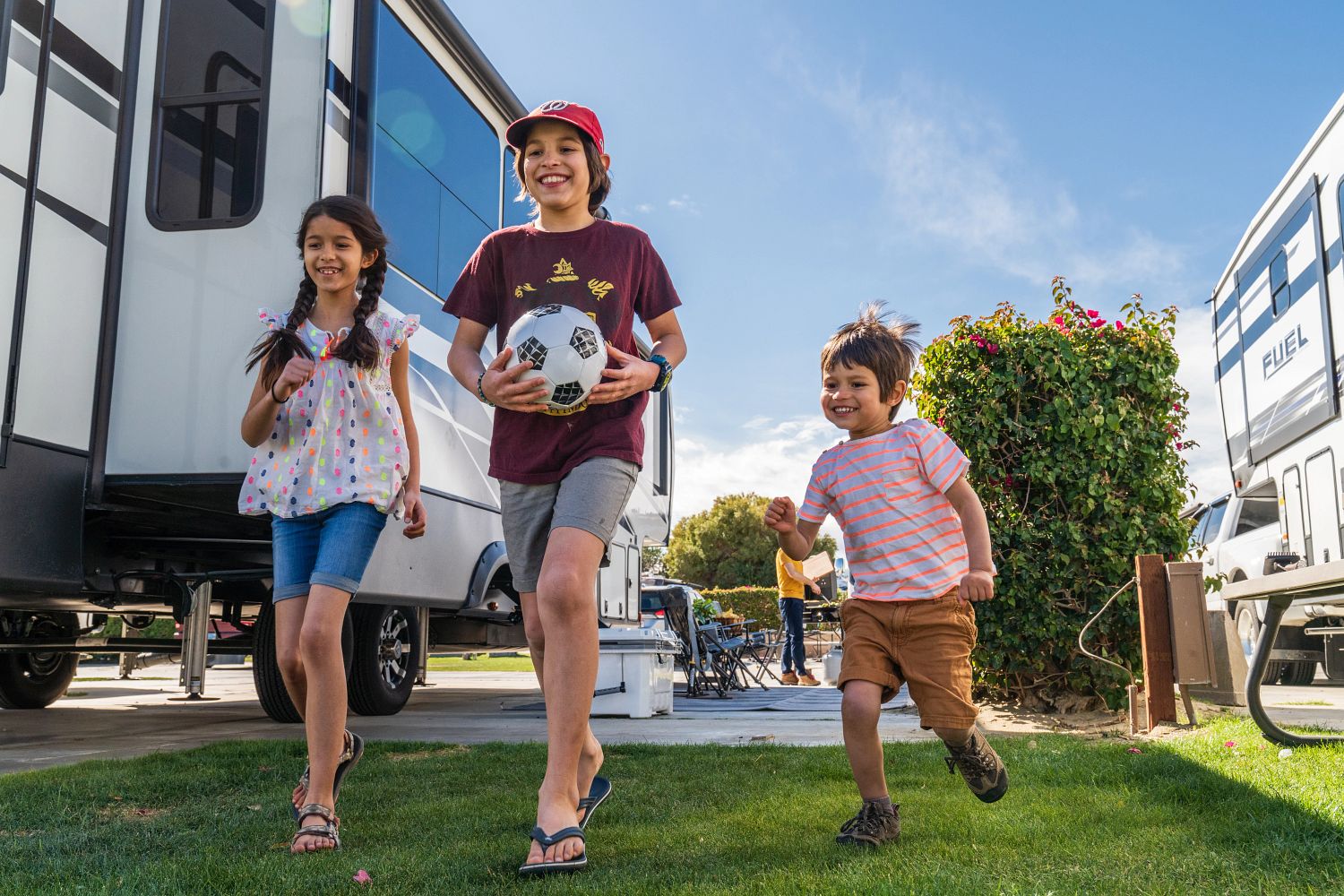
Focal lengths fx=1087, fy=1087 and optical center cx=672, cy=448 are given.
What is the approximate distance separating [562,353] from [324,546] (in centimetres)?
85

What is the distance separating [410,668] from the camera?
6.44 metres

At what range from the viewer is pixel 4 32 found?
12.6 feet

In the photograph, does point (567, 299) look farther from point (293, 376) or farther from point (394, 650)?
point (394, 650)

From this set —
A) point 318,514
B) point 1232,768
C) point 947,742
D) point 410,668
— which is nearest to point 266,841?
point 318,514

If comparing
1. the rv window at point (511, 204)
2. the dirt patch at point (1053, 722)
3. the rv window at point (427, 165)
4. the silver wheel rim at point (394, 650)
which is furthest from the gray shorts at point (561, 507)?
the rv window at point (511, 204)

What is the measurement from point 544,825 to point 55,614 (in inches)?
212

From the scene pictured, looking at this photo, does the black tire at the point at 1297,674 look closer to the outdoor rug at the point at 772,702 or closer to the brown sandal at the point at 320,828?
the outdoor rug at the point at 772,702

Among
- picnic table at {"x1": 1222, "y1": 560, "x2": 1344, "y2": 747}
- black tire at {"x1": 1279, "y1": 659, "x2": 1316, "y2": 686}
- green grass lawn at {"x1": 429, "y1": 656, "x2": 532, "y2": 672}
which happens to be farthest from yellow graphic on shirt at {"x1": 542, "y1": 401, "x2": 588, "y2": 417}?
green grass lawn at {"x1": 429, "y1": 656, "x2": 532, "y2": 672}

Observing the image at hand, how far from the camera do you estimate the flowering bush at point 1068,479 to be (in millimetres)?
5453

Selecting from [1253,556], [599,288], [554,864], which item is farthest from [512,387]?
[1253,556]

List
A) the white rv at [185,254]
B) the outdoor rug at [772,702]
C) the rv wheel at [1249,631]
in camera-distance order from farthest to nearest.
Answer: the rv wheel at [1249,631], the outdoor rug at [772,702], the white rv at [185,254]

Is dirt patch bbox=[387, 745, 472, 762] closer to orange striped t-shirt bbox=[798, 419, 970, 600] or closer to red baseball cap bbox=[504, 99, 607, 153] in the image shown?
orange striped t-shirt bbox=[798, 419, 970, 600]

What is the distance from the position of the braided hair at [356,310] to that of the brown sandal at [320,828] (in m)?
1.08

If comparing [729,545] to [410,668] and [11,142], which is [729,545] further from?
[11,142]
